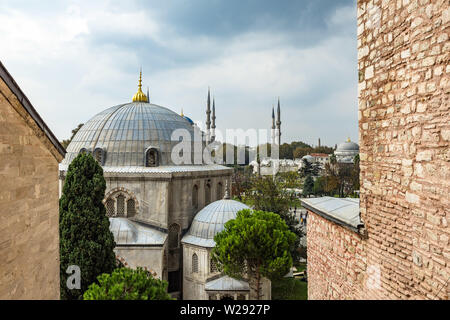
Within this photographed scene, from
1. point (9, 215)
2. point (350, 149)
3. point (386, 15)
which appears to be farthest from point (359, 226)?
point (350, 149)

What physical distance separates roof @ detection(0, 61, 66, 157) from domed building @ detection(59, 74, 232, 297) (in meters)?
7.62

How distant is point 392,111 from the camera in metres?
3.46

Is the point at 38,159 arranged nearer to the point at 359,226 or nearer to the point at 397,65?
the point at 359,226

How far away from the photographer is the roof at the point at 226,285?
11.3 meters

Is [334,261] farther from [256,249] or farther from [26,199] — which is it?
[256,249]

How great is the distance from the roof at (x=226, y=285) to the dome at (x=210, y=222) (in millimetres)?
1392

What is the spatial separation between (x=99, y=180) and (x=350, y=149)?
67749 mm

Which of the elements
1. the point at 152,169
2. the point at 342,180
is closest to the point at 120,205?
the point at 152,169

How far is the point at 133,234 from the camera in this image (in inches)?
489

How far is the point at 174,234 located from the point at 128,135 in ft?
17.5

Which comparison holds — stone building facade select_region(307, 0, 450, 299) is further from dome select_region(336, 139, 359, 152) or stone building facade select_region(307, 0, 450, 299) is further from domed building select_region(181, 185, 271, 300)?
dome select_region(336, 139, 359, 152)

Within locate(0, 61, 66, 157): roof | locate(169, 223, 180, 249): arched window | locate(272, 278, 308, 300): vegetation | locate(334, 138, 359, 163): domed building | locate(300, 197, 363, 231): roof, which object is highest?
locate(334, 138, 359, 163): domed building

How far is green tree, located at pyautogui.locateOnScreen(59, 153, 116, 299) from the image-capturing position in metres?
9.30

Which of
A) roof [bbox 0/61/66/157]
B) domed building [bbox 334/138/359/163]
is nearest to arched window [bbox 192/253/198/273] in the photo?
roof [bbox 0/61/66/157]
